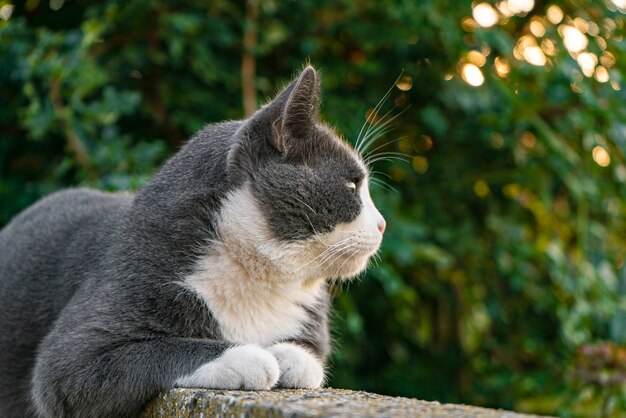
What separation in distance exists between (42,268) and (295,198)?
80 centimetres

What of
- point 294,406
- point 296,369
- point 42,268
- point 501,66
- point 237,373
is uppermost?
point 294,406

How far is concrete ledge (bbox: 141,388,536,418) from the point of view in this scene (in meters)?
1.17

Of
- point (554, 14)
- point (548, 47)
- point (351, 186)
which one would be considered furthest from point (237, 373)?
point (554, 14)

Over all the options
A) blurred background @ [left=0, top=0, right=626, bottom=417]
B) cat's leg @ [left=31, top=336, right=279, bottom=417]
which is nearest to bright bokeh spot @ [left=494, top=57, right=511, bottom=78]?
blurred background @ [left=0, top=0, right=626, bottom=417]

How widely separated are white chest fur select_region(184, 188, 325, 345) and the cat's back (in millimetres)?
333

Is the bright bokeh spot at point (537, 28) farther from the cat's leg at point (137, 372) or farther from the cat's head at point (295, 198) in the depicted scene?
the cat's leg at point (137, 372)

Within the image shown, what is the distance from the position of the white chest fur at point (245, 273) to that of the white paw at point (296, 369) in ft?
0.38

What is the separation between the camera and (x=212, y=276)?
1780 mm

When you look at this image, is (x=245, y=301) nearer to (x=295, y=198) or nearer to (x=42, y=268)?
(x=295, y=198)

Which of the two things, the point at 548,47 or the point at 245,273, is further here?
the point at 548,47

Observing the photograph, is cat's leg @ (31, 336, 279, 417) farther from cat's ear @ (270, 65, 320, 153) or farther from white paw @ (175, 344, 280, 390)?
cat's ear @ (270, 65, 320, 153)

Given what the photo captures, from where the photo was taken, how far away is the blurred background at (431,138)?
113 inches

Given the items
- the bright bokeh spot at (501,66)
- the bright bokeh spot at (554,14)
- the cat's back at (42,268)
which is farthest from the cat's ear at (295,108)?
the bright bokeh spot at (554,14)

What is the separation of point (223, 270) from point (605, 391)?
178 centimetres
